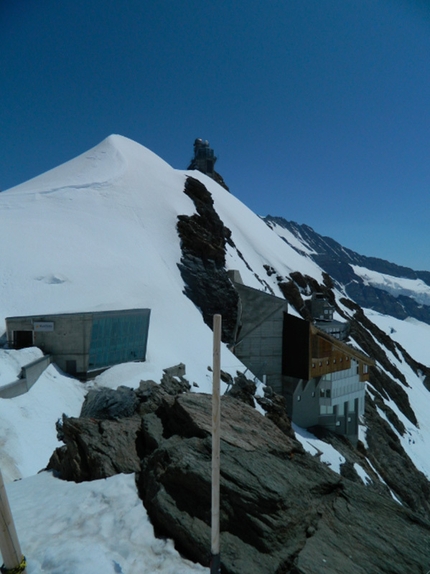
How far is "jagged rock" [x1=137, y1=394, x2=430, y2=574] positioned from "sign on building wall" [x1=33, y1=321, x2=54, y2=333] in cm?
1285

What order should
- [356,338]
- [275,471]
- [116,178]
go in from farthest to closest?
[356,338] → [116,178] → [275,471]

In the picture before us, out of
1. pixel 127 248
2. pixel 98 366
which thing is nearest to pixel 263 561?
pixel 98 366

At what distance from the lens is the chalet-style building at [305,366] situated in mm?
32688

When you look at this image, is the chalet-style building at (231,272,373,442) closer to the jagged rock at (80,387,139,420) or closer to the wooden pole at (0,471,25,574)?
the jagged rock at (80,387,139,420)

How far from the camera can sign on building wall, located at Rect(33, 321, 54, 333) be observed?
18.4 metres

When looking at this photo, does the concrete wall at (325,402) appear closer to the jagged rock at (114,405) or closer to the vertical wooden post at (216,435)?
the jagged rock at (114,405)

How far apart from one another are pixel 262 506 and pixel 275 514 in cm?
25

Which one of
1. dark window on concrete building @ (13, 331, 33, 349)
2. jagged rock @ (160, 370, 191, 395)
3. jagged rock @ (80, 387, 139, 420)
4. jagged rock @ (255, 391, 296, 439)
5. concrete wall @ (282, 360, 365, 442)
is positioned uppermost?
dark window on concrete building @ (13, 331, 33, 349)

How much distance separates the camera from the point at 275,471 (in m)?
7.16

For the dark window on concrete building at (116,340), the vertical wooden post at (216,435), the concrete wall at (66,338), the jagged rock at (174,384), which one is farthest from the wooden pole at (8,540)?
the dark window on concrete building at (116,340)

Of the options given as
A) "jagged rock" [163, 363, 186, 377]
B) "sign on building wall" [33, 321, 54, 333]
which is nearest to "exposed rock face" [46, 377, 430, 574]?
"sign on building wall" [33, 321, 54, 333]

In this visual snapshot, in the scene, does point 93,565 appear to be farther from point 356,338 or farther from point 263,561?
point 356,338

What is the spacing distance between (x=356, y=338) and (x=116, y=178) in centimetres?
5217

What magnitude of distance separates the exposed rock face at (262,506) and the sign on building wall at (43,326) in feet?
35.4
